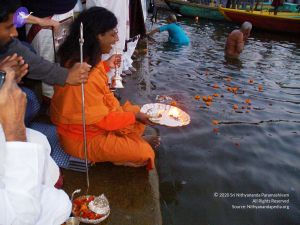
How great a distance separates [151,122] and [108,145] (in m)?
0.66

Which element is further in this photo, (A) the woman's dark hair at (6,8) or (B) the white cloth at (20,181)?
(A) the woman's dark hair at (6,8)

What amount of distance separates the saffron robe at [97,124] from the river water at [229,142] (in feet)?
2.63

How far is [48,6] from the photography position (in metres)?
4.58

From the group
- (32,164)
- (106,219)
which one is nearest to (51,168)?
(32,164)

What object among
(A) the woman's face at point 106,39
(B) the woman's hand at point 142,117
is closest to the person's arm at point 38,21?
(A) the woman's face at point 106,39

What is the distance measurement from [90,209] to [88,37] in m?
1.90

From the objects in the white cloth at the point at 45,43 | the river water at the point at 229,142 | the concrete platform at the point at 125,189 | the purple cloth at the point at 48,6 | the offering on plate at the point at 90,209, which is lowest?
the river water at the point at 229,142

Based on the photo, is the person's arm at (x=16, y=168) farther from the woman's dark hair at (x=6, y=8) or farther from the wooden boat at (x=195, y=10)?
the wooden boat at (x=195, y=10)

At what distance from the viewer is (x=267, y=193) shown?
13.6 ft

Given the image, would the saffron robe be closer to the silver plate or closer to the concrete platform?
the concrete platform

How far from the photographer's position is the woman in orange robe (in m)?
3.38

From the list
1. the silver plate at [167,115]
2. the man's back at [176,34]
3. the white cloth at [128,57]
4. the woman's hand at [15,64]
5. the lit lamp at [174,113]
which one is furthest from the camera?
the man's back at [176,34]

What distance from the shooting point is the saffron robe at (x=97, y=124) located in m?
3.37

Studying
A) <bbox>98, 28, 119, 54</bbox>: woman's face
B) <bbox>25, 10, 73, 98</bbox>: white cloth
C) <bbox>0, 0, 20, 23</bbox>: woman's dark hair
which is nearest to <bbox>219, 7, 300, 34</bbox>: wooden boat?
<bbox>25, 10, 73, 98</bbox>: white cloth
